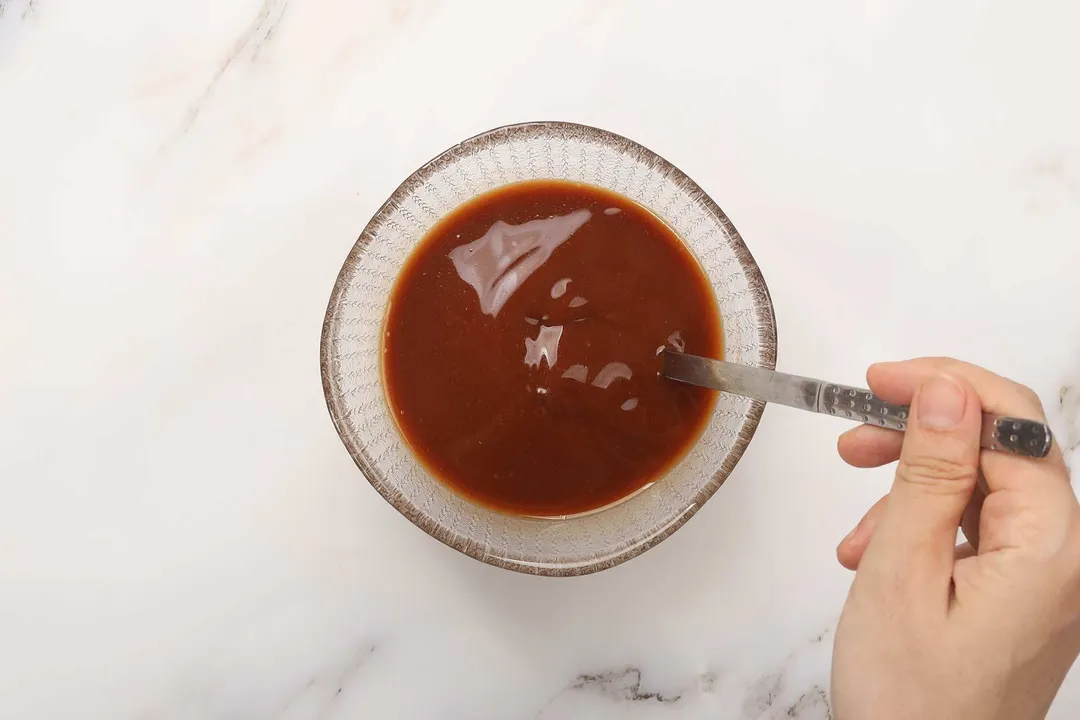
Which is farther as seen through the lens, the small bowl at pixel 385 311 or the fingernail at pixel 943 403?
the small bowl at pixel 385 311

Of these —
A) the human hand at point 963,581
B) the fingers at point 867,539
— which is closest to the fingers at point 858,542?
the fingers at point 867,539

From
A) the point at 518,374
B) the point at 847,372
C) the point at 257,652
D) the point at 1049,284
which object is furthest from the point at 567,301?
the point at 1049,284

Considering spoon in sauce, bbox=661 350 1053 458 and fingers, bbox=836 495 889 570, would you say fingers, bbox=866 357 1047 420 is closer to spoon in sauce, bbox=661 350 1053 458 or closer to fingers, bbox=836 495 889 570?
spoon in sauce, bbox=661 350 1053 458

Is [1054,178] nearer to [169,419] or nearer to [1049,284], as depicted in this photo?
[1049,284]

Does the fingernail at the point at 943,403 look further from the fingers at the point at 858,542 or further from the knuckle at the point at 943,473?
the fingers at the point at 858,542

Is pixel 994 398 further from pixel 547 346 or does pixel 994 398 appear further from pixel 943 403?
pixel 547 346

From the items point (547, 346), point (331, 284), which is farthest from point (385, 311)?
point (547, 346)
